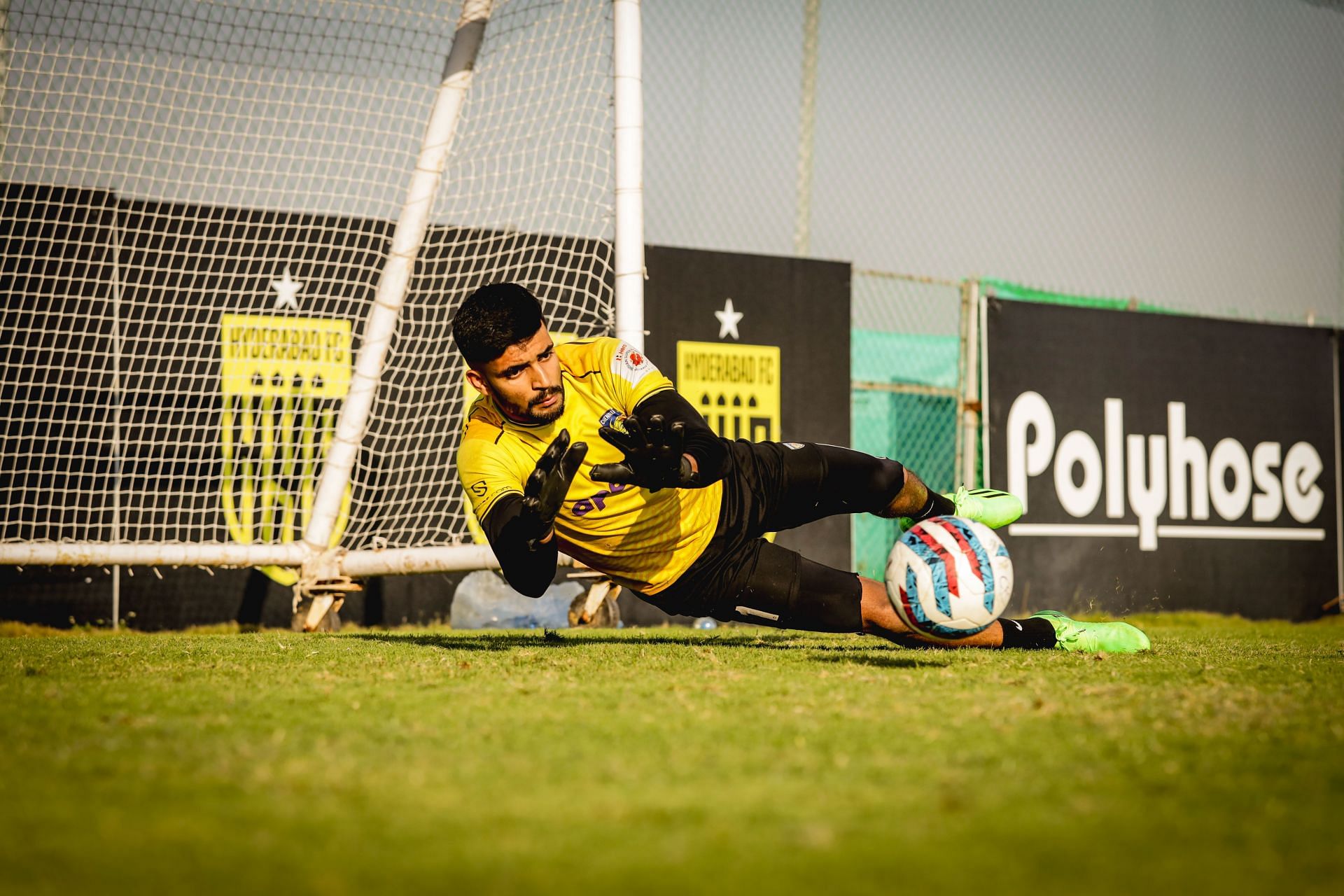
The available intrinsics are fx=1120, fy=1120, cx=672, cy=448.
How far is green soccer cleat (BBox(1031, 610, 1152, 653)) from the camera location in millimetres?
4750

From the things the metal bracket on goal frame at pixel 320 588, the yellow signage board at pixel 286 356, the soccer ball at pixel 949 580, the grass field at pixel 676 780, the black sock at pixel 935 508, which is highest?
the yellow signage board at pixel 286 356

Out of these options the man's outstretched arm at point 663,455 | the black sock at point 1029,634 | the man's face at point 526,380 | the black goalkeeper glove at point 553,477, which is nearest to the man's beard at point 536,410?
the man's face at point 526,380

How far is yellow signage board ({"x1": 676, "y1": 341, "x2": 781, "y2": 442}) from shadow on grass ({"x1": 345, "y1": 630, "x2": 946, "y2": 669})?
226 cm

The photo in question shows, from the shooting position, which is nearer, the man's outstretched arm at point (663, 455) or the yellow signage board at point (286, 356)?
the man's outstretched arm at point (663, 455)

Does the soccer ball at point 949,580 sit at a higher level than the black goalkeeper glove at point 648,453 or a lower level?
lower

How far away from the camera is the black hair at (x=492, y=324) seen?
3924 millimetres

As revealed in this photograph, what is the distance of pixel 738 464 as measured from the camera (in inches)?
185

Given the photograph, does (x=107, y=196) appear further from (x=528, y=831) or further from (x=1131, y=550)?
(x=1131, y=550)

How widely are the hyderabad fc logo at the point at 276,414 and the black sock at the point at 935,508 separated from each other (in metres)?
3.94

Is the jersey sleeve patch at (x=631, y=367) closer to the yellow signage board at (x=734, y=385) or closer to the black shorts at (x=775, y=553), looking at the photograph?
the black shorts at (x=775, y=553)

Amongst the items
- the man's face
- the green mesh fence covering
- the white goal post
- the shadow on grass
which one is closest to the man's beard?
the man's face

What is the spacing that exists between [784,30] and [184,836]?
30.6 feet

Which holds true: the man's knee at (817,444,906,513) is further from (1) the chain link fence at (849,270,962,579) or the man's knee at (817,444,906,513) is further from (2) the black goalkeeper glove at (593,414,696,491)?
(1) the chain link fence at (849,270,962,579)

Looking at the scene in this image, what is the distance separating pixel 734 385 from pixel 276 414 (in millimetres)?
3267
